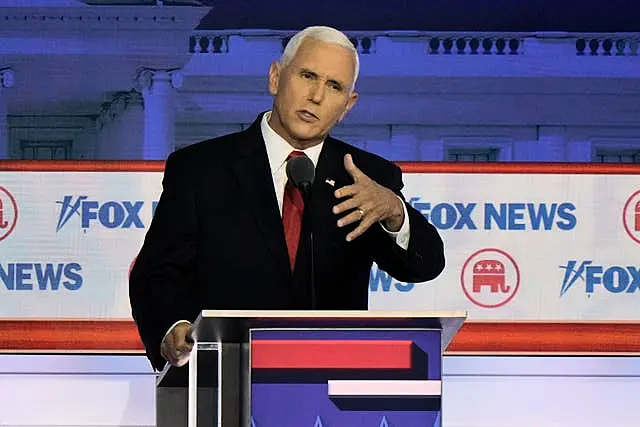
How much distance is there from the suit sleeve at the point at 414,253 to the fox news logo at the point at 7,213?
1839 millimetres

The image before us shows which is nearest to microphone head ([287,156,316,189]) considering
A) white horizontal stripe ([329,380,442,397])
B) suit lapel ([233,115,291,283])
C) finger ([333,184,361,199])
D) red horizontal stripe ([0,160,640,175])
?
finger ([333,184,361,199])

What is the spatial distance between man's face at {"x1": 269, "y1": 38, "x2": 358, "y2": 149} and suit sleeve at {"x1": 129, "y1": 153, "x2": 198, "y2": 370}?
11.4 inches

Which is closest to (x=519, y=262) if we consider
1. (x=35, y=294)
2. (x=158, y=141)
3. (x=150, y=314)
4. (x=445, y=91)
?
(x=445, y=91)

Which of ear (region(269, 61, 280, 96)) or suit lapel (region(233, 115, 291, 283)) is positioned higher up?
ear (region(269, 61, 280, 96))

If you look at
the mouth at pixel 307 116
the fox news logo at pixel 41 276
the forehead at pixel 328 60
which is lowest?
the fox news logo at pixel 41 276

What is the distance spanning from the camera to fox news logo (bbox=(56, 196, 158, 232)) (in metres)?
4.62

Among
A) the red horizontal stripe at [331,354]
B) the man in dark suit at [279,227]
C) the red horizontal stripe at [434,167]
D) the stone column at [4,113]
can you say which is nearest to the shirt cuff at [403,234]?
the man in dark suit at [279,227]

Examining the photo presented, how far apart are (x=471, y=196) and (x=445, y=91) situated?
1.21 feet

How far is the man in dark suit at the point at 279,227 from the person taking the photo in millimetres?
3051

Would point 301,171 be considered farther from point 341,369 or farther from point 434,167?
point 434,167

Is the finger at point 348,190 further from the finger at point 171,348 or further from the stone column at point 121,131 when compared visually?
the stone column at point 121,131

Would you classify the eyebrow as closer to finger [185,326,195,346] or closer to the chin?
the chin

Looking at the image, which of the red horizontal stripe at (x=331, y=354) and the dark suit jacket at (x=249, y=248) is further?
the dark suit jacket at (x=249, y=248)

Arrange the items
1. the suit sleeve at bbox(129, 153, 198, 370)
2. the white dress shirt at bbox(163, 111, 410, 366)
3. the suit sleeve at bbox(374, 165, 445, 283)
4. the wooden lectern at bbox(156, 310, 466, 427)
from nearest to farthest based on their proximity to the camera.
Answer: the wooden lectern at bbox(156, 310, 466, 427) → the suit sleeve at bbox(129, 153, 198, 370) → the suit sleeve at bbox(374, 165, 445, 283) → the white dress shirt at bbox(163, 111, 410, 366)
